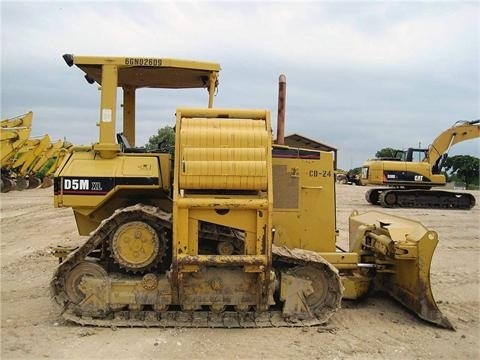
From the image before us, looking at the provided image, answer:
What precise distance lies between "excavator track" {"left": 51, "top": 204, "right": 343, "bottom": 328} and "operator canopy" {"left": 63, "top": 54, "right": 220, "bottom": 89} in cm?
157

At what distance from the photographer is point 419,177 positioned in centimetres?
2200

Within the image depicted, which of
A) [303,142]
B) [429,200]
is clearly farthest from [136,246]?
[429,200]

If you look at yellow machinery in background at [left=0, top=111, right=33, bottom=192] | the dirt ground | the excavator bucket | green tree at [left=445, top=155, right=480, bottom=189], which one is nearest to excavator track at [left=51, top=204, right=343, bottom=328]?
the dirt ground

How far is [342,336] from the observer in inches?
220

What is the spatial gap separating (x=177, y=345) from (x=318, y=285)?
169 centimetres

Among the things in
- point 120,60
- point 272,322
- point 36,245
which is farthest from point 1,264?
point 272,322

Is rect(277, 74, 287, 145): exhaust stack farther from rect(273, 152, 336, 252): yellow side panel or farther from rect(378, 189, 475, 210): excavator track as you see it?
rect(378, 189, 475, 210): excavator track

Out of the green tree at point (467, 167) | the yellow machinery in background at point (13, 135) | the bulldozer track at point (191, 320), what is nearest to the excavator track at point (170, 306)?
the bulldozer track at point (191, 320)

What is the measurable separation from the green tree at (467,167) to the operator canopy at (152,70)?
4144 cm

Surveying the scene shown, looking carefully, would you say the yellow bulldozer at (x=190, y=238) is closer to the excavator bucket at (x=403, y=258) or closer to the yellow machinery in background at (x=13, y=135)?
the excavator bucket at (x=403, y=258)

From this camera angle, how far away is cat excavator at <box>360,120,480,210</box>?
21.5m

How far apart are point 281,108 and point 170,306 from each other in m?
2.64

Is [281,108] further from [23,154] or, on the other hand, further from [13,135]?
[23,154]

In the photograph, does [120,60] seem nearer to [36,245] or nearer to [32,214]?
[36,245]
